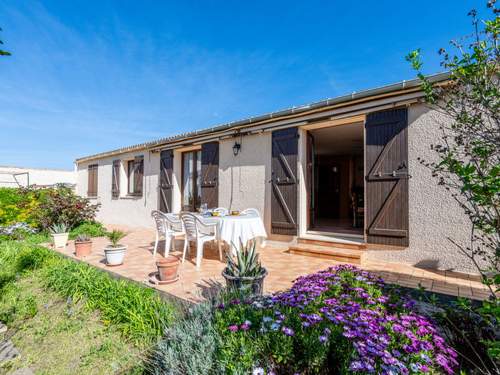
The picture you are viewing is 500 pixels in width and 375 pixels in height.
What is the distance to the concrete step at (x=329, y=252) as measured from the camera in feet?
14.1

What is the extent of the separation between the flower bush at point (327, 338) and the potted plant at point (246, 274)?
615 millimetres

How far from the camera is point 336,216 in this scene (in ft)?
32.8

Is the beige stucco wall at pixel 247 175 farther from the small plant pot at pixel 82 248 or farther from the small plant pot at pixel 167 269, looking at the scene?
the small plant pot at pixel 82 248

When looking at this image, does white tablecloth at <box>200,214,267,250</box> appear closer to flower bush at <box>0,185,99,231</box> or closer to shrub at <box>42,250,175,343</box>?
shrub at <box>42,250,175,343</box>

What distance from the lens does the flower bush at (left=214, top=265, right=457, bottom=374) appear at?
Result: 129 centimetres

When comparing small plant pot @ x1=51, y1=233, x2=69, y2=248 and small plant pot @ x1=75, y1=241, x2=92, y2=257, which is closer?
small plant pot @ x1=75, y1=241, x2=92, y2=257

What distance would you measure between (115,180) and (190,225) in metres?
7.66

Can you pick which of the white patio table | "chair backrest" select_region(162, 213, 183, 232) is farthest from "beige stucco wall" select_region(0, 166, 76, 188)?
the white patio table

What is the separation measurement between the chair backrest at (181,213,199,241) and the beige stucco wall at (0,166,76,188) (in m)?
16.3

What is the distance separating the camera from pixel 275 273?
3.75 m

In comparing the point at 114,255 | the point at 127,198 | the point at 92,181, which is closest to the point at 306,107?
the point at 114,255

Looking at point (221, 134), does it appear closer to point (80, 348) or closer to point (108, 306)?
point (108, 306)

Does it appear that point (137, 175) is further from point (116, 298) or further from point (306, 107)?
point (116, 298)

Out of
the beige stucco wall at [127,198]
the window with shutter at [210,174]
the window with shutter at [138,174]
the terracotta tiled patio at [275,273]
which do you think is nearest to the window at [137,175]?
the window with shutter at [138,174]
